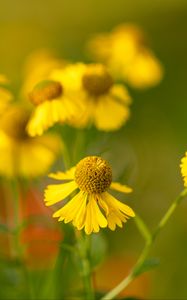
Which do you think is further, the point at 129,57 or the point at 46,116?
the point at 129,57

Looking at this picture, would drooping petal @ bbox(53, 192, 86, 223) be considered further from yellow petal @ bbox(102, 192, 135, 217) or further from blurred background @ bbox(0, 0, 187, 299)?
blurred background @ bbox(0, 0, 187, 299)

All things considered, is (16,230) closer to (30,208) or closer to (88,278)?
(88,278)

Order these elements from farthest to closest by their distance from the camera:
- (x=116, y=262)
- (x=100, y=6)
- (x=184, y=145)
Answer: (x=100, y=6) < (x=184, y=145) < (x=116, y=262)

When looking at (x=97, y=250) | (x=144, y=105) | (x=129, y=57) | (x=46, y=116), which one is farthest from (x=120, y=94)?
(x=144, y=105)

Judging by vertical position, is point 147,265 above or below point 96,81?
below

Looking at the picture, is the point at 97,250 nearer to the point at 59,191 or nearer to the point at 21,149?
the point at 59,191

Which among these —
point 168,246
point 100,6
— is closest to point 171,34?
point 100,6

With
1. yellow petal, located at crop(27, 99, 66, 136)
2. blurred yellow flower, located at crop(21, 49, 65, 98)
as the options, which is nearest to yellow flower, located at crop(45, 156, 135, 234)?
yellow petal, located at crop(27, 99, 66, 136)
